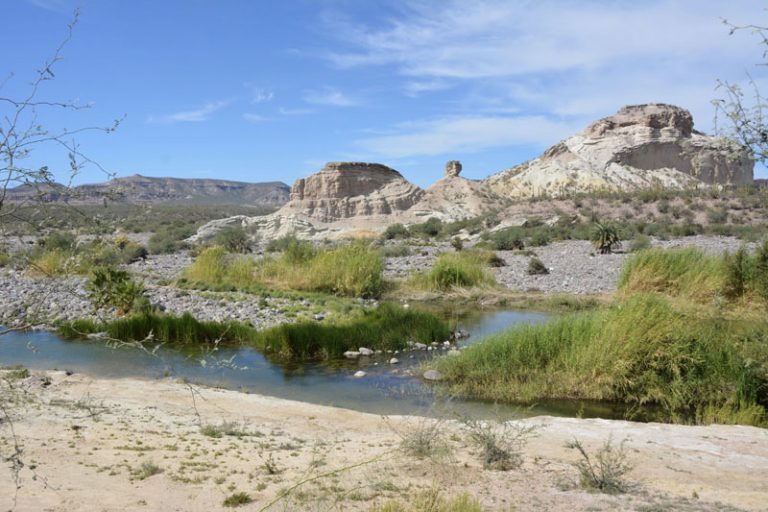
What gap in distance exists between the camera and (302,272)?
76.7 ft

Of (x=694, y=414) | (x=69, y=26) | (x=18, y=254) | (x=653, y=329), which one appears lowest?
(x=694, y=414)

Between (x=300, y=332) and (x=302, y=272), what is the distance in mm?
9677

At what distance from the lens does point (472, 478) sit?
6035mm

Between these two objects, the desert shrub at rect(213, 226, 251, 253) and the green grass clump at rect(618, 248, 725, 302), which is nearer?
the green grass clump at rect(618, 248, 725, 302)

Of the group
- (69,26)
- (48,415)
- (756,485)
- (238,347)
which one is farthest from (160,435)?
(238,347)

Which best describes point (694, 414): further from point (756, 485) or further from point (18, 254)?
point (18, 254)

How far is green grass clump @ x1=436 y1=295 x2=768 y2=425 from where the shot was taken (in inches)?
364

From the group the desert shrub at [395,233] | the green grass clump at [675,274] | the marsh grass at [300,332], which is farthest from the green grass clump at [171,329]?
the desert shrub at [395,233]

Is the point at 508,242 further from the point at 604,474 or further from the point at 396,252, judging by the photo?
the point at 604,474

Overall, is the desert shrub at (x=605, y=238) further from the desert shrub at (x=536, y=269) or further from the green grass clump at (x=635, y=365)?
the green grass clump at (x=635, y=365)

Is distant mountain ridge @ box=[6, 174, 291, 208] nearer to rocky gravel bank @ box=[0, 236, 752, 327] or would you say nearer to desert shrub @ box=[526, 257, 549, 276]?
rocky gravel bank @ box=[0, 236, 752, 327]

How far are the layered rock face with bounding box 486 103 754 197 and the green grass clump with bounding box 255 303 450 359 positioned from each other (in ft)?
204

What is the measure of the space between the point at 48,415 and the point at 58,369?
4.36 m

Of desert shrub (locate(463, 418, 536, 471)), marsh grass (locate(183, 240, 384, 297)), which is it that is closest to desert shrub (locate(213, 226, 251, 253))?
marsh grass (locate(183, 240, 384, 297))
